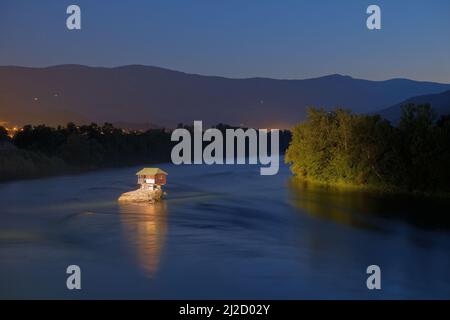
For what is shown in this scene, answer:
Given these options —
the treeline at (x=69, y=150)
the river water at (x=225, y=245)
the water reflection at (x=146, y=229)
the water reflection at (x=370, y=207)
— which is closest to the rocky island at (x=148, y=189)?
the water reflection at (x=146, y=229)

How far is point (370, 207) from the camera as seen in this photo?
3161cm

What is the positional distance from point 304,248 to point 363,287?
5306 millimetres

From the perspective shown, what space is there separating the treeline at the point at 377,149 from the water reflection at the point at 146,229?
591 inches

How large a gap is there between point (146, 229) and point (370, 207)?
540 inches

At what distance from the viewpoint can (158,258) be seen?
1892cm

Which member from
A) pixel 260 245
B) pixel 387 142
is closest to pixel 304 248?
pixel 260 245

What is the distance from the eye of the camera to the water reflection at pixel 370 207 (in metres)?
27.1

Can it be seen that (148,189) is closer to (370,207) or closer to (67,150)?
(370,207)

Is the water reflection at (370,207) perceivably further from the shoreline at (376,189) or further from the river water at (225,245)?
the shoreline at (376,189)

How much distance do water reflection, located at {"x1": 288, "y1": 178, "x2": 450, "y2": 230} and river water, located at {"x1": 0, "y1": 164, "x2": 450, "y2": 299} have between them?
9cm

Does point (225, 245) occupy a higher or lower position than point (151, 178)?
lower

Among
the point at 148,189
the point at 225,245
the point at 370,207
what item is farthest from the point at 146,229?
the point at 370,207

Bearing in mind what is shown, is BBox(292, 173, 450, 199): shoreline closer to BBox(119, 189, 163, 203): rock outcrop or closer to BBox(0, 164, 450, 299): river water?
BBox(0, 164, 450, 299): river water

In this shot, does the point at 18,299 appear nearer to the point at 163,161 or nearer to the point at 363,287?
the point at 363,287
